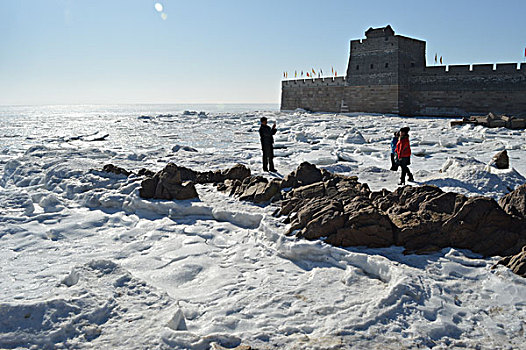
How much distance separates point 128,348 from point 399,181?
636 cm

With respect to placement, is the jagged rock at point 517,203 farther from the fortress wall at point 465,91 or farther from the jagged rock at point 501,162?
the fortress wall at point 465,91

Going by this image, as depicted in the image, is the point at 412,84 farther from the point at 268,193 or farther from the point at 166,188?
the point at 166,188

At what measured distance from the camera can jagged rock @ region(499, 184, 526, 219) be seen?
459 cm

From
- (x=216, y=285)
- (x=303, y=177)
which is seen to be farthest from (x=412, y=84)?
(x=216, y=285)

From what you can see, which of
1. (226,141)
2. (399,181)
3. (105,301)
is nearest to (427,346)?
(105,301)

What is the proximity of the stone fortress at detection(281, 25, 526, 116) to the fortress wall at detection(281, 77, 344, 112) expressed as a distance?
0.09 meters

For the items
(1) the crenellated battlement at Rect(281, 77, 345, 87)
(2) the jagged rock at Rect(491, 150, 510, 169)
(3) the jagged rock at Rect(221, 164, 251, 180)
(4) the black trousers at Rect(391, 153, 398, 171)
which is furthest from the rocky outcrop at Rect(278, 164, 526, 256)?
(1) the crenellated battlement at Rect(281, 77, 345, 87)

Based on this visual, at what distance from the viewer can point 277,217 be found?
5266 millimetres

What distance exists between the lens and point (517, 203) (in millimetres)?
4723

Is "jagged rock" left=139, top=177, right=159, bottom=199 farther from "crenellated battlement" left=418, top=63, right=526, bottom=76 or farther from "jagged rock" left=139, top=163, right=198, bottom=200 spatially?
"crenellated battlement" left=418, top=63, right=526, bottom=76

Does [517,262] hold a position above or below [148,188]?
below

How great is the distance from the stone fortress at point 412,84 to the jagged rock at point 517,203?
2185 centimetres

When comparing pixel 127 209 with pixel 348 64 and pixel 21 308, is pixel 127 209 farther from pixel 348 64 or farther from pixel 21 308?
pixel 348 64

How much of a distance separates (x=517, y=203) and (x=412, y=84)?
24.8 m
